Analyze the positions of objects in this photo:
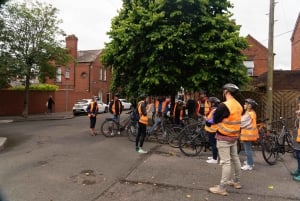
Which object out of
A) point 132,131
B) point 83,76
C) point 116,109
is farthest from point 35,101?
point 132,131

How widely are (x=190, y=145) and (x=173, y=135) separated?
4.39ft

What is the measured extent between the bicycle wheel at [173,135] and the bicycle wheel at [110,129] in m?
2.61

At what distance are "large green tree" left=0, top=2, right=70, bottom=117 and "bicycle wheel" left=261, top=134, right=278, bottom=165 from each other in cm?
1553

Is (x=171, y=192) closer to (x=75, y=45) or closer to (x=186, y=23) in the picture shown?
(x=186, y=23)

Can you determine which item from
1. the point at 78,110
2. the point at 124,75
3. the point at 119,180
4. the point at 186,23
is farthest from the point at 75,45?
the point at 119,180

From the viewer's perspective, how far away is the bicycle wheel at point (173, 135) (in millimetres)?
9273

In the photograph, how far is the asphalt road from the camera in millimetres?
5141

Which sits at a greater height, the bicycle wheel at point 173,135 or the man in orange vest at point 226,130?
the man in orange vest at point 226,130

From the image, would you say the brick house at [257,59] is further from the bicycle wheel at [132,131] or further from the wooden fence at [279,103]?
the bicycle wheel at [132,131]

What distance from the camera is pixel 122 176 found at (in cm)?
623

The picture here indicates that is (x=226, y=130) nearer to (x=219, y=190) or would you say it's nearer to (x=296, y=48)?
(x=219, y=190)

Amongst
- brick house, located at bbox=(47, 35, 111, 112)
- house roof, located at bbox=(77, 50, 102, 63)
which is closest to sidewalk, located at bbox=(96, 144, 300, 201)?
brick house, located at bbox=(47, 35, 111, 112)

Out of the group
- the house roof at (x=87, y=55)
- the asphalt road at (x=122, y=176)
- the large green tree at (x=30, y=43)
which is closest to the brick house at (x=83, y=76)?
the house roof at (x=87, y=55)

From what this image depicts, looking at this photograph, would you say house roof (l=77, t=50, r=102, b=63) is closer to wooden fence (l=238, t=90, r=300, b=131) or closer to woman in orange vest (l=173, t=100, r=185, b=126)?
woman in orange vest (l=173, t=100, r=185, b=126)
